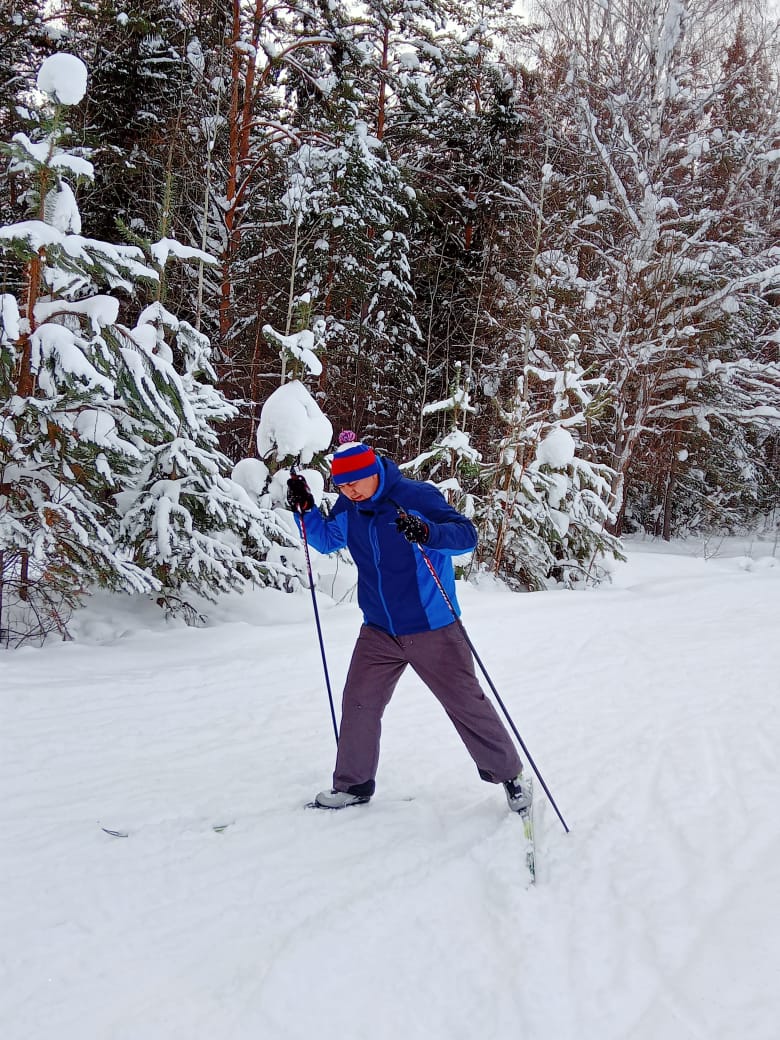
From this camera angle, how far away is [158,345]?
6762mm

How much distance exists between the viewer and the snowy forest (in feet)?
19.2

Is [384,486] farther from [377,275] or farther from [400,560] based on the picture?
[377,275]

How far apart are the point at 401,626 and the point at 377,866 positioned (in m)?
1.08

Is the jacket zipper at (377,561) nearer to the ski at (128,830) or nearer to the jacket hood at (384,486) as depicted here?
the jacket hood at (384,486)

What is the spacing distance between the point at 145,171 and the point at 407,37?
7.51 m

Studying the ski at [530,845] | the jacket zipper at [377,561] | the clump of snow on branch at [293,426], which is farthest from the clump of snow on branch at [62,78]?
the ski at [530,845]

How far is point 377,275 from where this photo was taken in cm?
1534

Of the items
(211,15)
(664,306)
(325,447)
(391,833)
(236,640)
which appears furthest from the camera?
(664,306)

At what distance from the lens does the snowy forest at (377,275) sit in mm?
5867

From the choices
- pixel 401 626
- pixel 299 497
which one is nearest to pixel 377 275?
pixel 299 497

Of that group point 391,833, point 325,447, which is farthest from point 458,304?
point 391,833

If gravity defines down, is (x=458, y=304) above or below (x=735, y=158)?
below

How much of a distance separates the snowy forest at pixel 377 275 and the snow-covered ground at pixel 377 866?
2.11m

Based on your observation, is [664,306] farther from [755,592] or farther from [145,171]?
[145,171]
